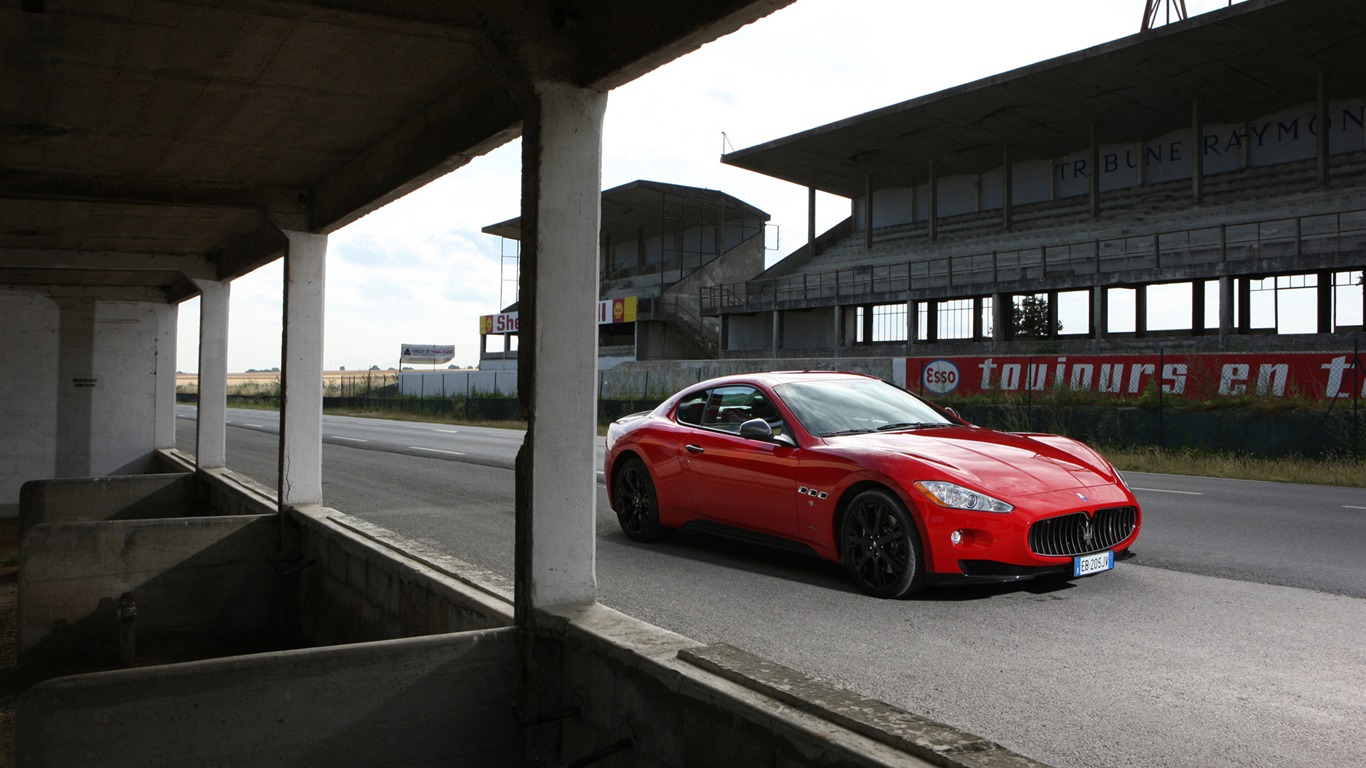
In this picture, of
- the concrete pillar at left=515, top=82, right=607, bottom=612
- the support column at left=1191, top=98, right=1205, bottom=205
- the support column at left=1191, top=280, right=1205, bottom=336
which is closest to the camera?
the concrete pillar at left=515, top=82, right=607, bottom=612

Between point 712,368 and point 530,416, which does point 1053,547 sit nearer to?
point 530,416

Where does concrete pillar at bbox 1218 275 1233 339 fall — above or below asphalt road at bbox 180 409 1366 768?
above

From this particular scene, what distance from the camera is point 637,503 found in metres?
9.11

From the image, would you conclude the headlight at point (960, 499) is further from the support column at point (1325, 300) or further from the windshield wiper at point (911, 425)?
the support column at point (1325, 300)

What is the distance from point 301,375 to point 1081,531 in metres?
6.00

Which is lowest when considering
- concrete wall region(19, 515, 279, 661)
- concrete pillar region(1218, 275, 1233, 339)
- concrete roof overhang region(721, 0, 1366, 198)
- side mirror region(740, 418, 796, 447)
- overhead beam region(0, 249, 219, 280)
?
concrete wall region(19, 515, 279, 661)

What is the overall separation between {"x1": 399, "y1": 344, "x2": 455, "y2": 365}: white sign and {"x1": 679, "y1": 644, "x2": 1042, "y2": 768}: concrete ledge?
350 feet

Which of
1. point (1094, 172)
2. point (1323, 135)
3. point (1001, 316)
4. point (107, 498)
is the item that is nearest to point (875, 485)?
point (107, 498)

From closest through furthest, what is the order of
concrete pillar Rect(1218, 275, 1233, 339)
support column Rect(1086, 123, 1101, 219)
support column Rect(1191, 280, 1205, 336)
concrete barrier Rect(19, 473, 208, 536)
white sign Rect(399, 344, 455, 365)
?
concrete barrier Rect(19, 473, 208, 536)
concrete pillar Rect(1218, 275, 1233, 339)
support column Rect(1191, 280, 1205, 336)
support column Rect(1086, 123, 1101, 219)
white sign Rect(399, 344, 455, 365)

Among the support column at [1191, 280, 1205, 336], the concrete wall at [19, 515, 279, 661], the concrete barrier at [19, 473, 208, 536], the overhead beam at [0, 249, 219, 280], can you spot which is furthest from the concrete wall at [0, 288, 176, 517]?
the support column at [1191, 280, 1205, 336]

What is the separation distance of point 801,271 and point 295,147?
1748 inches

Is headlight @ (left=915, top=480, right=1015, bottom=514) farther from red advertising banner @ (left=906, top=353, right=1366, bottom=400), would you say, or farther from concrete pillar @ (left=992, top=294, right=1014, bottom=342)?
concrete pillar @ (left=992, top=294, right=1014, bottom=342)

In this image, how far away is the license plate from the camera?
21.2 ft

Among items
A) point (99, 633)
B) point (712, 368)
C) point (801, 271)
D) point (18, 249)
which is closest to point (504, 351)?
point (801, 271)
